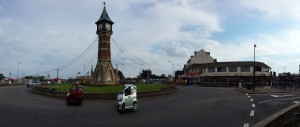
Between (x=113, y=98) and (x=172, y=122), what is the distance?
17.6 meters

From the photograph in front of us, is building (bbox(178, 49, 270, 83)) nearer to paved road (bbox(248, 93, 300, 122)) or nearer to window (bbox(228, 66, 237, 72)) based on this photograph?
window (bbox(228, 66, 237, 72))

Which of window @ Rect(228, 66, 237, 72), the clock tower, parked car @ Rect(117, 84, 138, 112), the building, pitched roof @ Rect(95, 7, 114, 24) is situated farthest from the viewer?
window @ Rect(228, 66, 237, 72)

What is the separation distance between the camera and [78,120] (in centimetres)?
1672

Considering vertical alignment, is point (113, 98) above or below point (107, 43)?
below

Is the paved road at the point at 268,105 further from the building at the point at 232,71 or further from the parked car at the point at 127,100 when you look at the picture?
the building at the point at 232,71

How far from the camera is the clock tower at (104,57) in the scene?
5312cm

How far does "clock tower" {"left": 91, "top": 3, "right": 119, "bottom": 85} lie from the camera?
5312 centimetres

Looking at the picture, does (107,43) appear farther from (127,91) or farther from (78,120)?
(78,120)

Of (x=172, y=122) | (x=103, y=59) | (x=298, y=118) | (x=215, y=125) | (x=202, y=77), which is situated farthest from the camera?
(x=202, y=77)

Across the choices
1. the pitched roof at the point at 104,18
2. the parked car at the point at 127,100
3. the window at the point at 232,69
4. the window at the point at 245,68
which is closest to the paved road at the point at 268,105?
the parked car at the point at 127,100

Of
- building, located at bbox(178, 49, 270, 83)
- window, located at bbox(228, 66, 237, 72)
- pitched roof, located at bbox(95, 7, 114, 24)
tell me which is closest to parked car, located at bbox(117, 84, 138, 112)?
pitched roof, located at bbox(95, 7, 114, 24)

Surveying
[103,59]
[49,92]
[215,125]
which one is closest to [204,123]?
[215,125]

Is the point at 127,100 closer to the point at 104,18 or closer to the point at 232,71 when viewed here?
the point at 104,18

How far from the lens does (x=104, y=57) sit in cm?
5328
